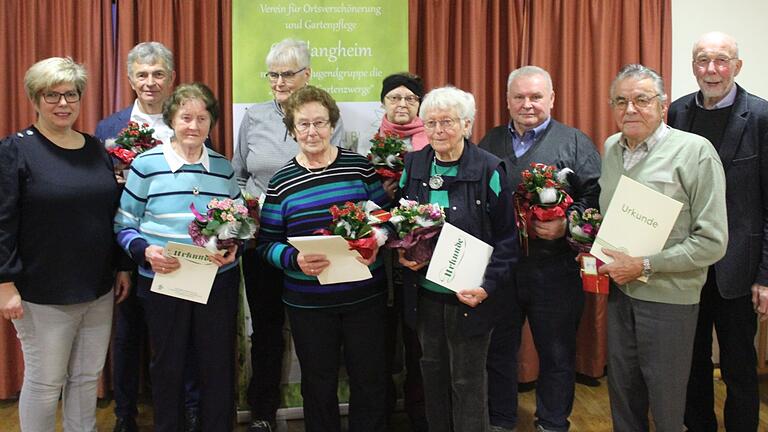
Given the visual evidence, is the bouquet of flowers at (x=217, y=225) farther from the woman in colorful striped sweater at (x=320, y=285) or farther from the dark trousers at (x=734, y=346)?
the dark trousers at (x=734, y=346)

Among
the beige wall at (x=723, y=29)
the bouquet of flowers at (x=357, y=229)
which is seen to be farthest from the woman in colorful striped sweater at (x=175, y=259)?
the beige wall at (x=723, y=29)

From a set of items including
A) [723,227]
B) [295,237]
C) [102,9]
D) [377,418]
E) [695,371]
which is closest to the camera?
[723,227]

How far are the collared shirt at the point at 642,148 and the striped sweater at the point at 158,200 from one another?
1693 mm

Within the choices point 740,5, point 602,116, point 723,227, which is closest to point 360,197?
point 723,227

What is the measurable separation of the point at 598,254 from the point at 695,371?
109 centimetres

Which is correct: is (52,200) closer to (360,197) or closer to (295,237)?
(295,237)

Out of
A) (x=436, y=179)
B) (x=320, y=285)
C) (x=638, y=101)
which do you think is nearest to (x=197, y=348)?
(x=320, y=285)

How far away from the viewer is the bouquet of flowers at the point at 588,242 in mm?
2463

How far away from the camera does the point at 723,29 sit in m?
4.07

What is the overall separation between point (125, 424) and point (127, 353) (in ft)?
1.33

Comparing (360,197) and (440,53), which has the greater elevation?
(440,53)

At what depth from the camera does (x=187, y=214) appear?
95.7 inches

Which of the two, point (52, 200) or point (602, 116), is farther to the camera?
point (602, 116)

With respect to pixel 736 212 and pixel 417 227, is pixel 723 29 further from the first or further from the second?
pixel 417 227
